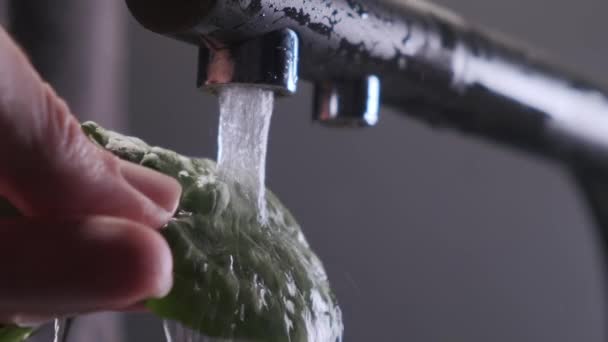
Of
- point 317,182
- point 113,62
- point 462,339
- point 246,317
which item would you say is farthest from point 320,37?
point 462,339

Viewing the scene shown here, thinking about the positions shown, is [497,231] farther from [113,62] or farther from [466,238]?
[113,62]

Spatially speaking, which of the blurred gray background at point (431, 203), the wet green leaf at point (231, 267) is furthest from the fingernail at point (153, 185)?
the blurred gray background at point (431, 203)

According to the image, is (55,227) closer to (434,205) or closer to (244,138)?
(244,138)

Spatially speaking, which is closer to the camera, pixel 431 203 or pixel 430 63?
pixel 430 63

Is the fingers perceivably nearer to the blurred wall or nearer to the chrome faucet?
the chrome faucet

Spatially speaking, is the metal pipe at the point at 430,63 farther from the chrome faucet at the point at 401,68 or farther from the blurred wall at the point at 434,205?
the blurred wall at the point at 434,205

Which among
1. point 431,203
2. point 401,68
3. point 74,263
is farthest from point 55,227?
point 431,203

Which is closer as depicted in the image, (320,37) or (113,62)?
(320,37)
